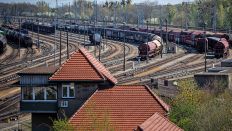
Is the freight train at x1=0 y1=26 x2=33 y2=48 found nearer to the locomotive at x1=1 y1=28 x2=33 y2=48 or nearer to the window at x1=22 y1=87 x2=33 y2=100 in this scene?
the locomotive at x1=1 y1=28 x2=33 y2=48

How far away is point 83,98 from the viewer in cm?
2505

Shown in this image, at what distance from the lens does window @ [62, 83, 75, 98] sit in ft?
82.7

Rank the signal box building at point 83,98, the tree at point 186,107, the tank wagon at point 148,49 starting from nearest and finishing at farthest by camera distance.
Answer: the signal box building at point 83,98, the tree at point 186,107, the tank wagon at point 148,49

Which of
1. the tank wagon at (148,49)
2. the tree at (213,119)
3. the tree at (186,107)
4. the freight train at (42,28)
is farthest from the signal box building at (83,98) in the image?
the freight train at (42,28)

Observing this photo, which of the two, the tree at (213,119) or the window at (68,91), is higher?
the window at (68,91)

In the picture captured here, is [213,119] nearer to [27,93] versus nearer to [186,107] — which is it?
[186,107]

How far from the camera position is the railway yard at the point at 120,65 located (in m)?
48.0

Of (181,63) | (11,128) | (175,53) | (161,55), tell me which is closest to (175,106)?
(11,128)

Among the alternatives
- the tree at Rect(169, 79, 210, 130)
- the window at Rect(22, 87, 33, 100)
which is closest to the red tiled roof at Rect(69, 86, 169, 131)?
the tree at Rect(169, 79, 210, 130)

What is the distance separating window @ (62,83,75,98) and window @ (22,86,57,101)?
1.93 feet

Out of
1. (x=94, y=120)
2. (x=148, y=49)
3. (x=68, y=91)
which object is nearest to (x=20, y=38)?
(x=148, y=49)

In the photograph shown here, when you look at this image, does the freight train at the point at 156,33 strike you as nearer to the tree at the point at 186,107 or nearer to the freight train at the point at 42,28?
the freight train at the point at 42,28

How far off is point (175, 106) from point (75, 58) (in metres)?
5.88

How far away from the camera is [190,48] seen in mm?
94938
